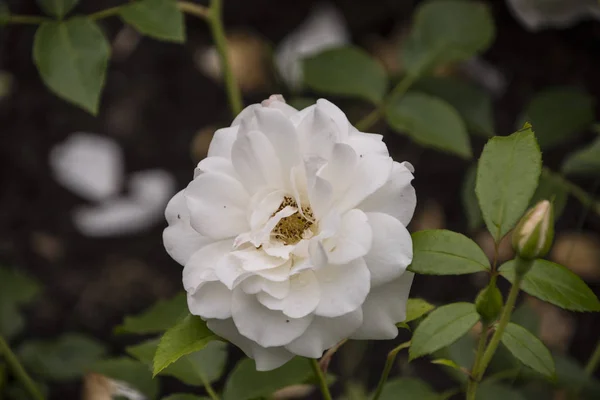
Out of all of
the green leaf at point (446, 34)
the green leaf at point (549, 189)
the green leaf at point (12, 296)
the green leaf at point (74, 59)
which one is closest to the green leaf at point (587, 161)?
the green leaf at point (549, 189)

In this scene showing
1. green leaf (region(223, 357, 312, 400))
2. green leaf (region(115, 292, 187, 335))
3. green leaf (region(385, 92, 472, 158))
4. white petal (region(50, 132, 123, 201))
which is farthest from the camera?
white petal (region(50, 132, 123, 201))

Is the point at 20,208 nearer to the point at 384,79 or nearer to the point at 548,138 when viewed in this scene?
the point at 384,79

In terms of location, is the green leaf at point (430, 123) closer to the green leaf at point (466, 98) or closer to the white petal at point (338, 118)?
the green leaf at point (466, 98)

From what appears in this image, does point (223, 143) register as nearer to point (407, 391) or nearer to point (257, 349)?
point (257, 349)

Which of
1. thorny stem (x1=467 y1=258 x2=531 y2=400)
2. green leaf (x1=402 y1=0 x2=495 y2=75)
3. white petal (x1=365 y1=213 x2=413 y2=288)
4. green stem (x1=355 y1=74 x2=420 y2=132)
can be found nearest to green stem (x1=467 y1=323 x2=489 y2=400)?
thorny stem (x1=467 y1=258 x2=531 y2=400)

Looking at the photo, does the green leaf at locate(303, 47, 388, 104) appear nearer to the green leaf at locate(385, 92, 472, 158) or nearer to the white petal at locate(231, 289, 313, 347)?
the green leaf at locate(385, 92, 472, 158)

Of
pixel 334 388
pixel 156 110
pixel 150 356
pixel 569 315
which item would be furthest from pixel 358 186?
pixel 156 110
